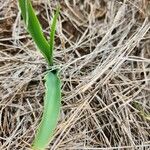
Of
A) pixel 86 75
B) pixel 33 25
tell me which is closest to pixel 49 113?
pixel 33 25

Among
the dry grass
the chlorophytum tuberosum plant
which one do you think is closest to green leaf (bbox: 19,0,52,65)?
the chlorophytum tuberosum plant

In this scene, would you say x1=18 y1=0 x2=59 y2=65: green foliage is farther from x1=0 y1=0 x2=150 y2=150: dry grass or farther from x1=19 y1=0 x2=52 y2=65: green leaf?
x1=0 y1=0 x2=150 y2=150: dry grass

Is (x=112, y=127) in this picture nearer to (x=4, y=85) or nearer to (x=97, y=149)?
(x=97, y=149)

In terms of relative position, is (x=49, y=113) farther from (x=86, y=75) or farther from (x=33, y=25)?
(x=86, y=75)

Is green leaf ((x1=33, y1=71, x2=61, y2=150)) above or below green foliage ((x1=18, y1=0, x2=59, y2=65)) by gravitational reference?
below

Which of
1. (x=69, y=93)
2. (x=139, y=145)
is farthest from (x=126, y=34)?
(x=139, y=145)

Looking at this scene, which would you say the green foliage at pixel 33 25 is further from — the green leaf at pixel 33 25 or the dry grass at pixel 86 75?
the dry grass at pixel 86 75
